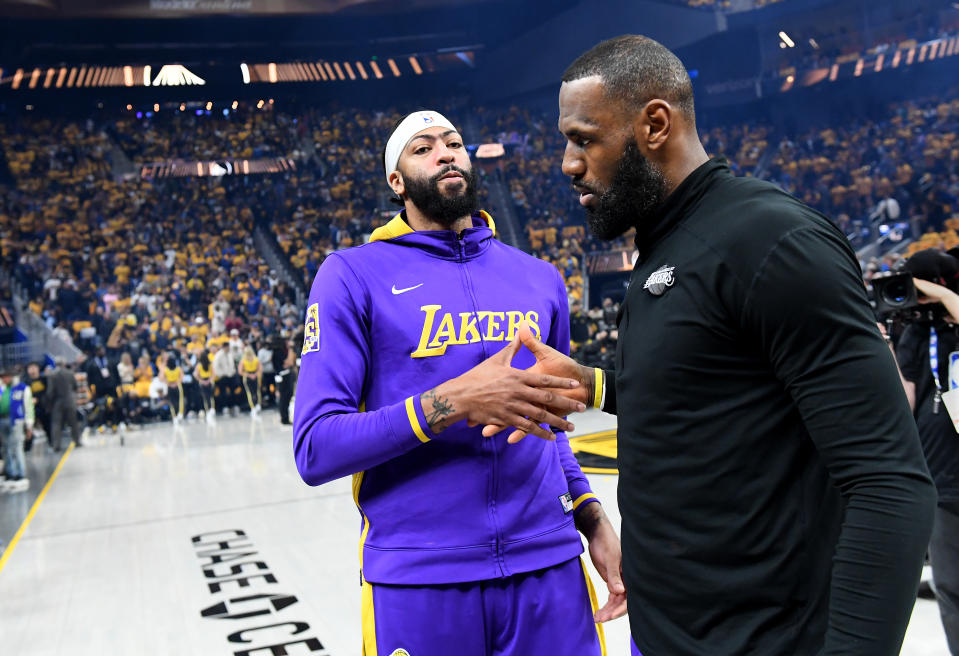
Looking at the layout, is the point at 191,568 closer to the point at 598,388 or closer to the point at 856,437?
the point at 598,388

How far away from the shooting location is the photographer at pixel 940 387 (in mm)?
3135

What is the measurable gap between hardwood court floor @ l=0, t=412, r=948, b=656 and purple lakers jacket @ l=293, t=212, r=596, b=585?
2405 millimetres

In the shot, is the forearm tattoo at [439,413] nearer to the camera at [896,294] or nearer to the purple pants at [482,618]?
the purple pants at [482,618]

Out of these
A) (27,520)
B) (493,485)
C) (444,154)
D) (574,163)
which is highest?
(444,154)

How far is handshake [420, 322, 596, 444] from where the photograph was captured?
1.73 metres

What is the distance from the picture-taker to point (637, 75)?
4.47ft

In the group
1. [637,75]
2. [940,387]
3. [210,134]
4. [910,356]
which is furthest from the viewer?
[210,134]

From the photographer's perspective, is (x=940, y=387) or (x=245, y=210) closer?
(x=940, y=387)

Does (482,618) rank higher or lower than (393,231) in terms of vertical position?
lower

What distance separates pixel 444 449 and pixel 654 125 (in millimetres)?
957

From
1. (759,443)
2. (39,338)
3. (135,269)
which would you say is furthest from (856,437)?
(135,269)

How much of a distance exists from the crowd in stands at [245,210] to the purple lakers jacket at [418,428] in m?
10.8

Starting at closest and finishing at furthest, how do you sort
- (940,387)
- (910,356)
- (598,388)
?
(598,388) < (940,387) < (910,356)

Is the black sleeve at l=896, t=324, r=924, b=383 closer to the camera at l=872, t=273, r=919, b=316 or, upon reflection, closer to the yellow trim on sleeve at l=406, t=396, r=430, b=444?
the camera at l=872, t=273, r=919, b=316
